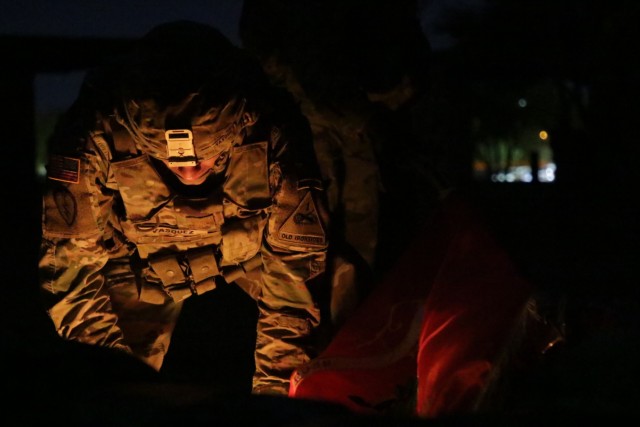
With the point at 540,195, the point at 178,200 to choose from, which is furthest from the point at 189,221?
the point at 540,195

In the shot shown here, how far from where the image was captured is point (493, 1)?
15047mm

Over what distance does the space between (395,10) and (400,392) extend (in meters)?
1.78

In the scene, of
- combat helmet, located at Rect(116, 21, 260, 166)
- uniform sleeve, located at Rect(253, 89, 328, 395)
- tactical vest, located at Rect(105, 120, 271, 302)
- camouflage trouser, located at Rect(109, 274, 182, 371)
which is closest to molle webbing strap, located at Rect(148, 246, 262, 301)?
tactical vest, located at Rect(105, 120, 271, 302)

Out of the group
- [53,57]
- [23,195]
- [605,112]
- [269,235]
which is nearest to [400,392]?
[269,235]

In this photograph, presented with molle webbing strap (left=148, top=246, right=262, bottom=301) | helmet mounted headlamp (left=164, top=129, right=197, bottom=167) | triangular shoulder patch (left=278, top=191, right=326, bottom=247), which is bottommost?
molle webbing strap (left=148, top=246, right=262, bottom=301)

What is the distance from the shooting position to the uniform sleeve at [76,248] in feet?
9.29

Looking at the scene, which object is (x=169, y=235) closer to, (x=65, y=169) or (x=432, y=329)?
(x=65, y=169)

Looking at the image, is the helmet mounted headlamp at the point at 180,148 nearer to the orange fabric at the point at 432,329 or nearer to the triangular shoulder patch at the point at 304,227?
the triangular shoulder patch at the point at 304,227

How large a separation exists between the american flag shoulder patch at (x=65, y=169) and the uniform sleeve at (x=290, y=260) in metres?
0.78

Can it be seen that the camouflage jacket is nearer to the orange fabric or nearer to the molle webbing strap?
the molle webbing strap

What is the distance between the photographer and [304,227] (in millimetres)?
3016

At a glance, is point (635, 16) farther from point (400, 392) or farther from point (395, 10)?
point (400, 392)

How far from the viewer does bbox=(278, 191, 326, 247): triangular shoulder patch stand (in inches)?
118

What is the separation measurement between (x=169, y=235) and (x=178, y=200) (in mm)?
194
